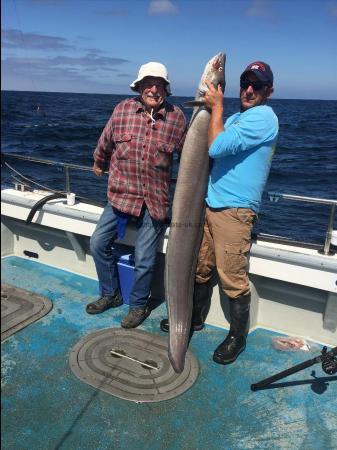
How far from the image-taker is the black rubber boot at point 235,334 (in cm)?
382

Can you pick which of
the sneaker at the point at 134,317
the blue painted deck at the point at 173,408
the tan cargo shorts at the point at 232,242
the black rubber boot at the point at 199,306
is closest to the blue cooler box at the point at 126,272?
the sneaker at the point at 134,317

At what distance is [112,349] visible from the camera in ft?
12.7

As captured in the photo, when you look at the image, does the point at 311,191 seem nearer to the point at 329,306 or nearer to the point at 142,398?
the point at 329,306

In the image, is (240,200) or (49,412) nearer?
(49,412)

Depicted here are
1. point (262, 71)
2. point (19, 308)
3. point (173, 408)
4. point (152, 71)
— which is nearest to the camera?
point (173, 408)

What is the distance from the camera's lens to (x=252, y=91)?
3.49 m

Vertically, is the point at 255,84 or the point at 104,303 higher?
the point at 255,84

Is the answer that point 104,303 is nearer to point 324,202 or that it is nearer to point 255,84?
point 324,202

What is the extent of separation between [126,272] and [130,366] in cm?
120

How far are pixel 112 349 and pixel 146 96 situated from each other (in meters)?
2.23

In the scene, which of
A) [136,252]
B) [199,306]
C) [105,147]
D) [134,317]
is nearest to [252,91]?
[105,147]

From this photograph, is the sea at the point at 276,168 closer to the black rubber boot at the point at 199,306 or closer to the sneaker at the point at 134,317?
the black rubber boot at the point at 199,306

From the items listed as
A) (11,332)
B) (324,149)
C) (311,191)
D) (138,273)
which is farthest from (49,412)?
(324,149)

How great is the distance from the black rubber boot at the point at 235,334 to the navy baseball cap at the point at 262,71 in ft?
5.78
